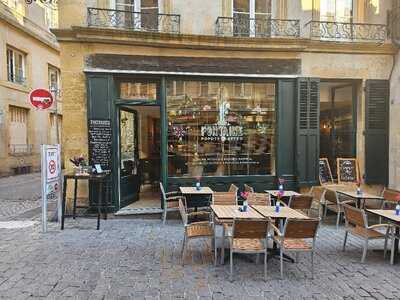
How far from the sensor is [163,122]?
26.7 ft

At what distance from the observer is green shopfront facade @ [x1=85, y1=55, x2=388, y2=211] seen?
8.09 meters

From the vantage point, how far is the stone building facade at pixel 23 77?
52.1ft

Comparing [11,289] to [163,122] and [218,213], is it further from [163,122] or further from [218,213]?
[163,122]

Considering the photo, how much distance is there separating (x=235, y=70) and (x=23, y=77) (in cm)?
1365

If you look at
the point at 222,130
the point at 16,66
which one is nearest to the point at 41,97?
the point at 222,130

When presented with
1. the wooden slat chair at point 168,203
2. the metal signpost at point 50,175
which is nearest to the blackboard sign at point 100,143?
the metal signpost at point 50,175

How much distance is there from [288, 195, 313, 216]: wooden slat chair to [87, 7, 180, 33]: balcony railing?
4593 millimetres

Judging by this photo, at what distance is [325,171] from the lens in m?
8.95

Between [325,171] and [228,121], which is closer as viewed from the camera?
[228,121]

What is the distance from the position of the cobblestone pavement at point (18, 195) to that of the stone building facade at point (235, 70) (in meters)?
2.71

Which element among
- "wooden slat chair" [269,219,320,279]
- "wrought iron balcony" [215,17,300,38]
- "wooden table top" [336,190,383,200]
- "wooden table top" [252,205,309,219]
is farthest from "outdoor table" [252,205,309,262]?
"wrought iron balcony" [215,17,300,38]

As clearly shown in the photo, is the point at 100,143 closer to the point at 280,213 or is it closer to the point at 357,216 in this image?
the point at 280,213

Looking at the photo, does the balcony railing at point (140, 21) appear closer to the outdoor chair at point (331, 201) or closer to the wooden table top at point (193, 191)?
the wooden table top at point (193, 191)

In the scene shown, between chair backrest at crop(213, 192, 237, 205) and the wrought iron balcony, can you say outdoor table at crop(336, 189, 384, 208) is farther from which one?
the wrought iron balcony
